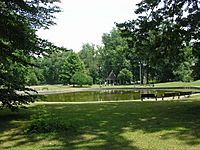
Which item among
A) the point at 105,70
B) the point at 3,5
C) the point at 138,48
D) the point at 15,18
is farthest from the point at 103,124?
the point at 105,70

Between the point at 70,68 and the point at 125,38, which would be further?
the point at 70,68

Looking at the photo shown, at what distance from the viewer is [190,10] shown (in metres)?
16.4

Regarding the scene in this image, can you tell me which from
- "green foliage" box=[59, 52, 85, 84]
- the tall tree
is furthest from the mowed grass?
"green foliage" box=[59, 52, 85, 84]

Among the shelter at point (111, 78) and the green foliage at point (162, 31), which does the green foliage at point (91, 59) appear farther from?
the green foliage at point (162, 31)

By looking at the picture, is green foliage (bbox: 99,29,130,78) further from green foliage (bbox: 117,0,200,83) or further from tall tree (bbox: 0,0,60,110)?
tall tree (bbox: 0,0,60,110)

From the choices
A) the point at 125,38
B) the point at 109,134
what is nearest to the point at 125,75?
the point at 125,38

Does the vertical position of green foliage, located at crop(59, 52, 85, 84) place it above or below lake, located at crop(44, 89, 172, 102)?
above

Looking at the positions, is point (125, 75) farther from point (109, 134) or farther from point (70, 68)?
point (109, 134)

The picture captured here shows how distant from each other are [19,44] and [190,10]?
9.66 metres

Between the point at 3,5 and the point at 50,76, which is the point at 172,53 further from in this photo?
the point at 50,76

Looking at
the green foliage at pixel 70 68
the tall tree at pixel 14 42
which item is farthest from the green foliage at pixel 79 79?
the tall tree at pixel 14 42

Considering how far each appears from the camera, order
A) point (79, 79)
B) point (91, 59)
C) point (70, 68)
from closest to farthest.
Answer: point (79, 79), point (70, 68), point (91, 59)

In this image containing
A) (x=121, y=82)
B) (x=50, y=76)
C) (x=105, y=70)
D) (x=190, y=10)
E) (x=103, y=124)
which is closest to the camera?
(x=103, y=124)

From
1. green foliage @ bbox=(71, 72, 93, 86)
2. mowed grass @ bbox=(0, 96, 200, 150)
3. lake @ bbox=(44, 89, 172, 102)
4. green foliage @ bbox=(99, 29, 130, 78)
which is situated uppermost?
green foliage @ bbox=(99, 29, 130, 78)
